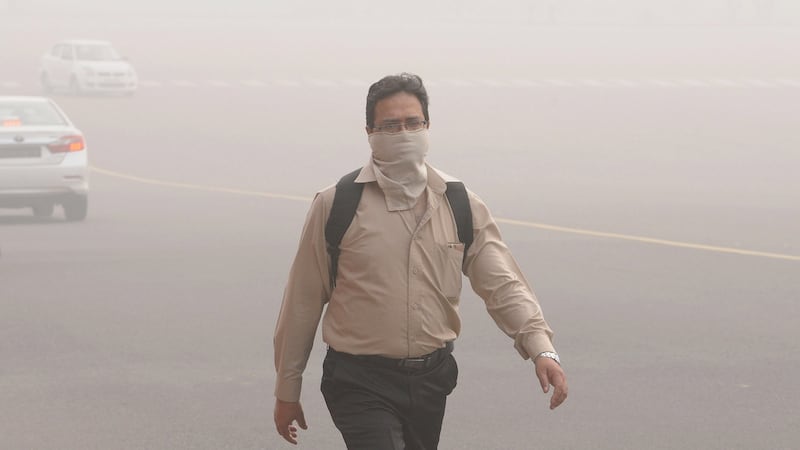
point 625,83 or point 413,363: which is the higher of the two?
point 413,363

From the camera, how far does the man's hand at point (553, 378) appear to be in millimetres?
4449

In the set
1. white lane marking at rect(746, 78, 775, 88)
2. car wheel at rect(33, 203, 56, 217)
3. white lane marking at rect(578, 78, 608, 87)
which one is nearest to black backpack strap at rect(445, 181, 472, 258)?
car wheel at rect(33, 203, 56, 217)

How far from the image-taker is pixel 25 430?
301 inches

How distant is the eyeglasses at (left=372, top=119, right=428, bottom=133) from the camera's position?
4562mm

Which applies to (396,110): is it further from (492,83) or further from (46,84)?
(492,83)

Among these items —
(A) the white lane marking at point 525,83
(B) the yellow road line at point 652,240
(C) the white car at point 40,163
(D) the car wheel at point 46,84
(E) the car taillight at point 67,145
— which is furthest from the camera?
(A) the white lane marking at point 525,83

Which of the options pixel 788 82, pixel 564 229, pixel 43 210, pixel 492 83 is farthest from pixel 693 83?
pixel 43 210

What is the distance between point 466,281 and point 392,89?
8.82 m

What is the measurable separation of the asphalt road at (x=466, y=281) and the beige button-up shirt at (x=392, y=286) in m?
2.74

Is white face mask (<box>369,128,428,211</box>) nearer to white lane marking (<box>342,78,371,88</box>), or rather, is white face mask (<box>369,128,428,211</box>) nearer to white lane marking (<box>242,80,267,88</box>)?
white lane marking (<box>342,78,371,88</box>)

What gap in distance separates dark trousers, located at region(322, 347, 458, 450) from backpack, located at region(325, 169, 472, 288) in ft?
1.04

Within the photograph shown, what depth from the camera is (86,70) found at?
4122cm

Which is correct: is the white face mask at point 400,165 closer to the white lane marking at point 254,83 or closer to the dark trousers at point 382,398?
the dark trousers at point 382,398

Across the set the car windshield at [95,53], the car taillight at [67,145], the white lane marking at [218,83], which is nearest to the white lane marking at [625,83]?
the white lane marking at [218,83]
